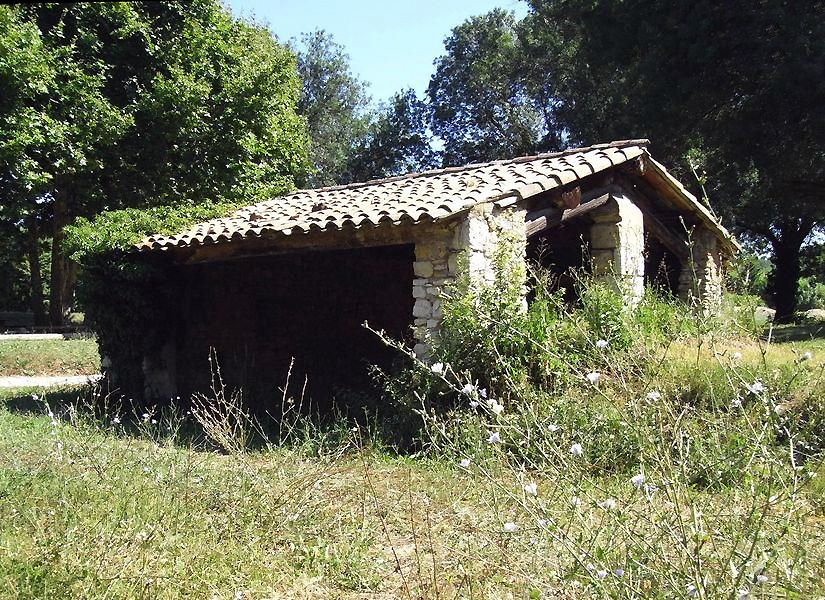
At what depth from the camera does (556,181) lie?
781 centimetres

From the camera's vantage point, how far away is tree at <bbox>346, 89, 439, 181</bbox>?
29016 mm

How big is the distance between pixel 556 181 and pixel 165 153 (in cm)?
1207

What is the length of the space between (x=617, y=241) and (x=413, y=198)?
309cm

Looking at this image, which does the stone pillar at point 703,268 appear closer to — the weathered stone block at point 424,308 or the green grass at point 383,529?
the weathered stone block at point 424,308

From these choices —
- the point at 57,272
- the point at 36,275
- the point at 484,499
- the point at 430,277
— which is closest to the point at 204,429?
the point at 484,499

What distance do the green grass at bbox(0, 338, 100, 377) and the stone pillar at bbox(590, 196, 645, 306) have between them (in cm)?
1022

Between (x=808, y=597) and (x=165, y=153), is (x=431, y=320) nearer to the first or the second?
(x=808, y=597)

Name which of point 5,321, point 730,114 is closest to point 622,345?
point 730,114

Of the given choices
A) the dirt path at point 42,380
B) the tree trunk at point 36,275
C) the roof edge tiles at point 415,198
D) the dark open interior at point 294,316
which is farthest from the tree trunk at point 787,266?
the tree trunk at point 36,275

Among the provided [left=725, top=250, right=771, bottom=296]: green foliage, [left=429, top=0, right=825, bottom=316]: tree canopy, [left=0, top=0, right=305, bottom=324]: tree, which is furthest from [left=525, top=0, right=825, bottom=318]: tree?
[left=0, top=0, right=305, bottom=324]: tree

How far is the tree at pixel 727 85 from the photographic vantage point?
43.8 ft

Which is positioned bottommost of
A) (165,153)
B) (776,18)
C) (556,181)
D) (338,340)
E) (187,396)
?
(187,396)

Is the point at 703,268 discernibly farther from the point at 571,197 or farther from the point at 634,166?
the point at 571,197

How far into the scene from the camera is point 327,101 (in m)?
31.2
